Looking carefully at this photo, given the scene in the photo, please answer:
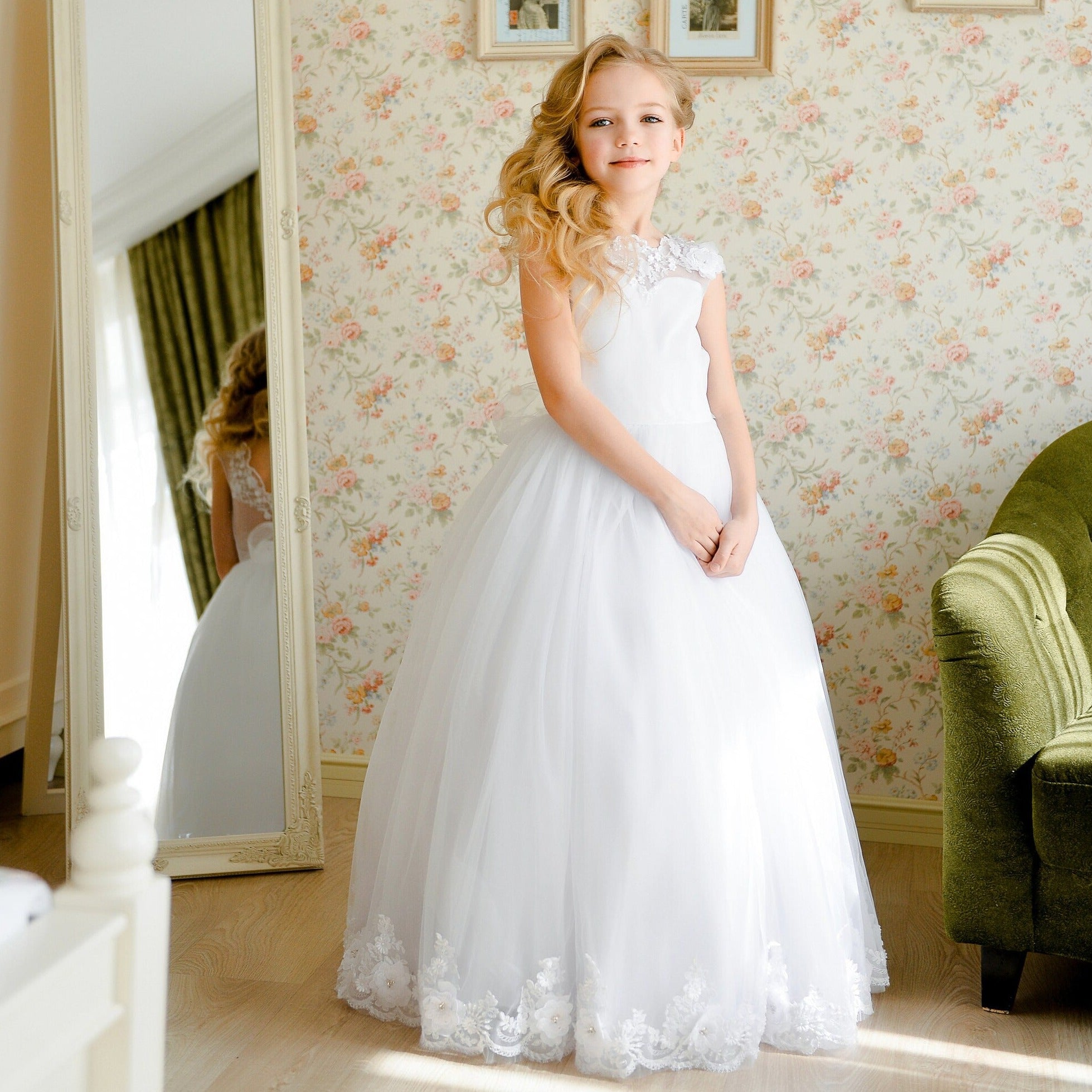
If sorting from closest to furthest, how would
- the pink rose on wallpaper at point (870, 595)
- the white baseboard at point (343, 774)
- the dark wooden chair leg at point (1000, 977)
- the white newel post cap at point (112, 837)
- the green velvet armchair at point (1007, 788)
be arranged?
the white newel post cap at point (112, 837)
the green velvet armchair at point (1007, 788)
the dark wooden chair leg at point (1000, 977)
the pink rose on wallpaper at point (870, 595)
the white baseboard at point (343, 774)

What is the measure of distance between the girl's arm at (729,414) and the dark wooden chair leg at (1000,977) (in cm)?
78

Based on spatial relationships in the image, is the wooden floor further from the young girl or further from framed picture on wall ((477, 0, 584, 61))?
framed picture on wall ((477, 0, 584, 61))

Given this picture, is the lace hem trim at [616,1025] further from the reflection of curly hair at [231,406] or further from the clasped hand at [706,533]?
the reflection of curly hair at [231,406]

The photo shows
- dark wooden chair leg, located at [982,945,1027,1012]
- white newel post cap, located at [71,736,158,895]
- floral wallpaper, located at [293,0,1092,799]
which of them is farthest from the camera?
floral wallpaper, located at [293,0,1092,799]

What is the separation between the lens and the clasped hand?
174 centimetres

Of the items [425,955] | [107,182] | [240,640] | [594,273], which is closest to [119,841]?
[425,955]

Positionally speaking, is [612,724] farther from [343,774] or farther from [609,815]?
[343,774]

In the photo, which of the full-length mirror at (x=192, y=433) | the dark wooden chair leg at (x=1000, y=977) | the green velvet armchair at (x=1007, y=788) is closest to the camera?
the green velvet armchair at (x=1007, y=788)

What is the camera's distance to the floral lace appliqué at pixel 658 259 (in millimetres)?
1834

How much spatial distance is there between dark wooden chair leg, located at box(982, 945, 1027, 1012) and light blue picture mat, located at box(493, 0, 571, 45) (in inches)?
82.3

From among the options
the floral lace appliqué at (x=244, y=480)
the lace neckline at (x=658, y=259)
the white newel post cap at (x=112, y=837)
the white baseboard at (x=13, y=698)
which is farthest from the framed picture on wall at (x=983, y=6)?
the white baseboard at (x=13, y=698)

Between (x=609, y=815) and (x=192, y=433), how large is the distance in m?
1.33

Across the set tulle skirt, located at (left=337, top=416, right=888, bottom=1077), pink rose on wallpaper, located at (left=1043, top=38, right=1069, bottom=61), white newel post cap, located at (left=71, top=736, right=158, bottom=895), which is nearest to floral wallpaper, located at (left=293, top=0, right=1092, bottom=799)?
pink rose on wallpaper, located at (left=1043, top=38, right=1069, bottom=61)

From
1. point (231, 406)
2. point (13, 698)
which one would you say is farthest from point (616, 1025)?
point (13, 698)
